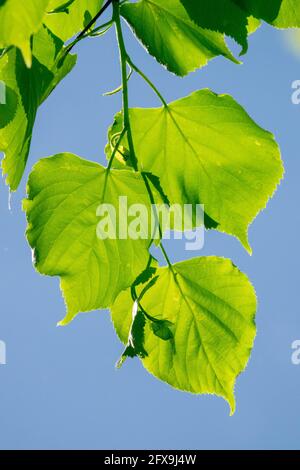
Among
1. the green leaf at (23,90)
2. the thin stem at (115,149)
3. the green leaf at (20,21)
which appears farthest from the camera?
the thin stem at (115,149)

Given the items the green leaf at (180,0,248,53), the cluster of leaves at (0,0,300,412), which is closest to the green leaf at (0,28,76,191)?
the cluster of leaves at (0,0,300,412)

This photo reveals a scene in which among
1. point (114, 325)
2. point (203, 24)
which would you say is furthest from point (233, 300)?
point (203, 24)

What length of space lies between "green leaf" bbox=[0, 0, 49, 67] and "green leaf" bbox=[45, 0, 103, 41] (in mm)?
275

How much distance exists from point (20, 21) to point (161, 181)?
1.13 feet

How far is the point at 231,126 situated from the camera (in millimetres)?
725

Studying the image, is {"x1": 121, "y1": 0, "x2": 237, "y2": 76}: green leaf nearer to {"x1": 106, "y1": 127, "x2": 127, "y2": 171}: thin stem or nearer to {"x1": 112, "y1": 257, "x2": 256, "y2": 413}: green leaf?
{"x1": 106, "y1": 127, "x2": 127, "y2": 171}: thin stem

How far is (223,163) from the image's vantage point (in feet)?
2.37

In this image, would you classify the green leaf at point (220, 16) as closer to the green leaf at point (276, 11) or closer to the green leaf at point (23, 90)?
the green leaf at point (276, 11)

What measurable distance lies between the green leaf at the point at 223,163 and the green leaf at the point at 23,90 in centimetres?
14

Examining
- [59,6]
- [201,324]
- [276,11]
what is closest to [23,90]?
[59,6]

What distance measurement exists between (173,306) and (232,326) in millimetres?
72

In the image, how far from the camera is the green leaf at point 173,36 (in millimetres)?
679

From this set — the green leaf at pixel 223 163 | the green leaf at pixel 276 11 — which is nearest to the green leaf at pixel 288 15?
the green leaf at pixel 276 11

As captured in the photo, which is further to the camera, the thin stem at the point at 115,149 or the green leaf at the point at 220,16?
the thin stem at the point at 115,149
